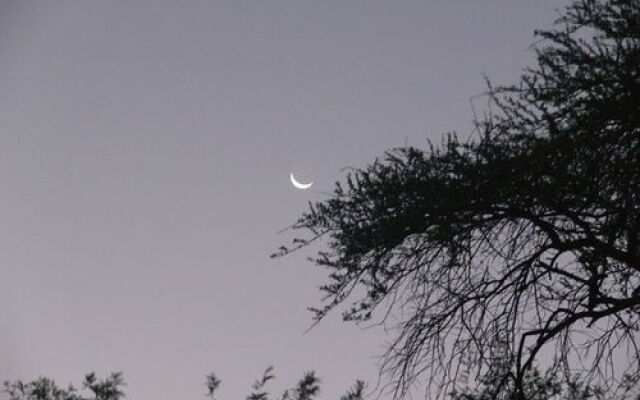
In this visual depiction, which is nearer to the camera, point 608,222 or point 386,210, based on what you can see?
point 608,222

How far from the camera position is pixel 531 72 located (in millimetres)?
5301

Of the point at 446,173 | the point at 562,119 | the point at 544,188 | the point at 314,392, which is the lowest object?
the point at 544,188

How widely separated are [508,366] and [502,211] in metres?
1.66

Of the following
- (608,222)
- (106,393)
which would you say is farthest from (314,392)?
(608,222)

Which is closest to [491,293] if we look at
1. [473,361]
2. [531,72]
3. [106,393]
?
[473,361]

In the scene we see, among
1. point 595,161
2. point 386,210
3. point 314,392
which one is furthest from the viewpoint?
point 314,392

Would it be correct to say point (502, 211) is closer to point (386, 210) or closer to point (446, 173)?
point (446, 173)

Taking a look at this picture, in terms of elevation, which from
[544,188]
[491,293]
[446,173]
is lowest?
[491,293]

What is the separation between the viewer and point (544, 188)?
5.19 m

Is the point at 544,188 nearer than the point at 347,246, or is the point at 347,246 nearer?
the point at 544,188

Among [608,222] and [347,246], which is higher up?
[347,246]

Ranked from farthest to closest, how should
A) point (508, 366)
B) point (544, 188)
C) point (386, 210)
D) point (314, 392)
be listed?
point (314, 392)
point (386, 210)
point (508, 366)
point (544, 188)

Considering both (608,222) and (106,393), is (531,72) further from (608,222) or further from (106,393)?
(106,393)

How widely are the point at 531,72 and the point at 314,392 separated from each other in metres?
18.2
